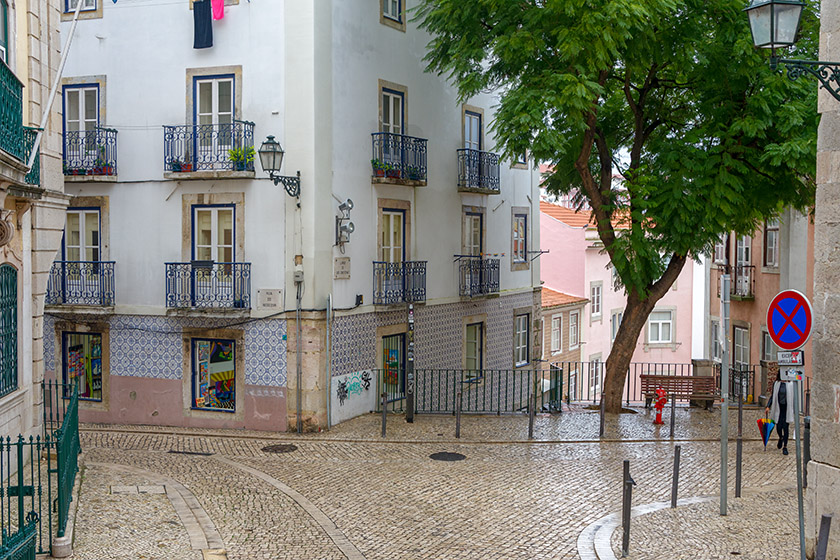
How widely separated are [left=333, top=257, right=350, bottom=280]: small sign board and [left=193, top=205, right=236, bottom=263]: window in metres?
2.19

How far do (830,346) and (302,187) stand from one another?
11.9m

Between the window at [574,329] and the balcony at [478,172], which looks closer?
the balcony at [478,172]

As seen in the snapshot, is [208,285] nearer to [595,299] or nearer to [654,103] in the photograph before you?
[654,103]

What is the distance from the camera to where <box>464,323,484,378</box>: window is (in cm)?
2508

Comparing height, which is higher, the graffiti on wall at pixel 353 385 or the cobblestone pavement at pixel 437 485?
the graffiti on wall at pixel 353 385

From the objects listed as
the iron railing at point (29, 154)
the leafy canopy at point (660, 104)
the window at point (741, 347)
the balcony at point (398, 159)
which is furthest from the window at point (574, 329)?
the iron railing at point (29, 154)

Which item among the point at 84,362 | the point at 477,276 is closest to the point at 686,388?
the point at 477,276

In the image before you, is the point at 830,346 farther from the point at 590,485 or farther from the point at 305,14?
the point at 305,14

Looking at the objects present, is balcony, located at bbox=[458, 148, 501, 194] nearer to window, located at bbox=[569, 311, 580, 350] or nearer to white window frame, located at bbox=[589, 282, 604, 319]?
window, located at bbox=[569, 311, 580, 350]

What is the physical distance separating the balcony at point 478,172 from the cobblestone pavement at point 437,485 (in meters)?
6.83

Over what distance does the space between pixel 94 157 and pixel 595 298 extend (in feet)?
78.5

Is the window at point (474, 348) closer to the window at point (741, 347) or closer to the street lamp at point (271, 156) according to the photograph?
the window at point (741, 347)

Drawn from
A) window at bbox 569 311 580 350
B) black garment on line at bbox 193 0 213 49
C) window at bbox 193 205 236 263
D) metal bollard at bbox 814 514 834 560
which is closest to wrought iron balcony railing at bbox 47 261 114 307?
window at bbox 193 205 236 263

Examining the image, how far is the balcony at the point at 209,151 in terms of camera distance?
62.7ft
